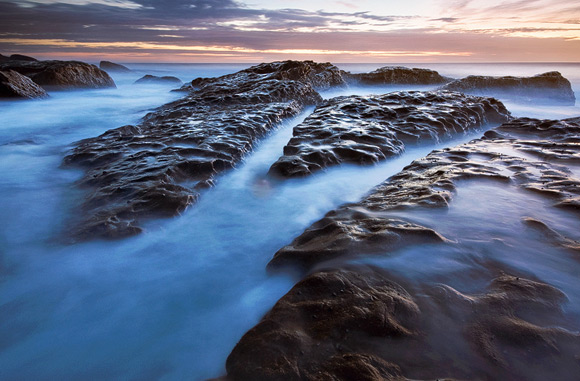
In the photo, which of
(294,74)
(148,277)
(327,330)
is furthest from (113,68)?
(327,330)

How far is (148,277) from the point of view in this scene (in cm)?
233

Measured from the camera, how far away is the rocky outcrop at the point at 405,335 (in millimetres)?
1320

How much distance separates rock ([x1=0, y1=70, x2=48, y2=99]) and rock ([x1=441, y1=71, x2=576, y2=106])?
561 inches

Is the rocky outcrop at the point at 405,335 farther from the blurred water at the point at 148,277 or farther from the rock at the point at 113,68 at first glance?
the rock at the point at 113,68

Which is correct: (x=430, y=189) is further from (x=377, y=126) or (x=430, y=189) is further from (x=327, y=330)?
(x=377, y=126)

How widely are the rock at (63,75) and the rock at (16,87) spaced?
1891 millimetres

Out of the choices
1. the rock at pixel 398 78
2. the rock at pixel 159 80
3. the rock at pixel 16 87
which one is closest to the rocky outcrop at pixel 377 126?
the rock at pixel 398 78

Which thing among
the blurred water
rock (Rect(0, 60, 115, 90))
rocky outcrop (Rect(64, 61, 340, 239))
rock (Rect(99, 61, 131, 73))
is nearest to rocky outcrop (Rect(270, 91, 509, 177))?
the blurred water

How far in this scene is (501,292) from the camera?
171cm

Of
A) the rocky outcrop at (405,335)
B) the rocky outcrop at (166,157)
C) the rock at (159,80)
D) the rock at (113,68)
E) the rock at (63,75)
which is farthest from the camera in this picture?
the rock at (113,68)

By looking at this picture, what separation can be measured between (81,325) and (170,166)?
2200 millimetres

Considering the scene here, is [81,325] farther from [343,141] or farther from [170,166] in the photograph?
[343,141]

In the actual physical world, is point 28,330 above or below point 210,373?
below

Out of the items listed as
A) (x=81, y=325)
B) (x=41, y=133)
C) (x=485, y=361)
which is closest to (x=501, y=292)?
(x=485, y=361)
